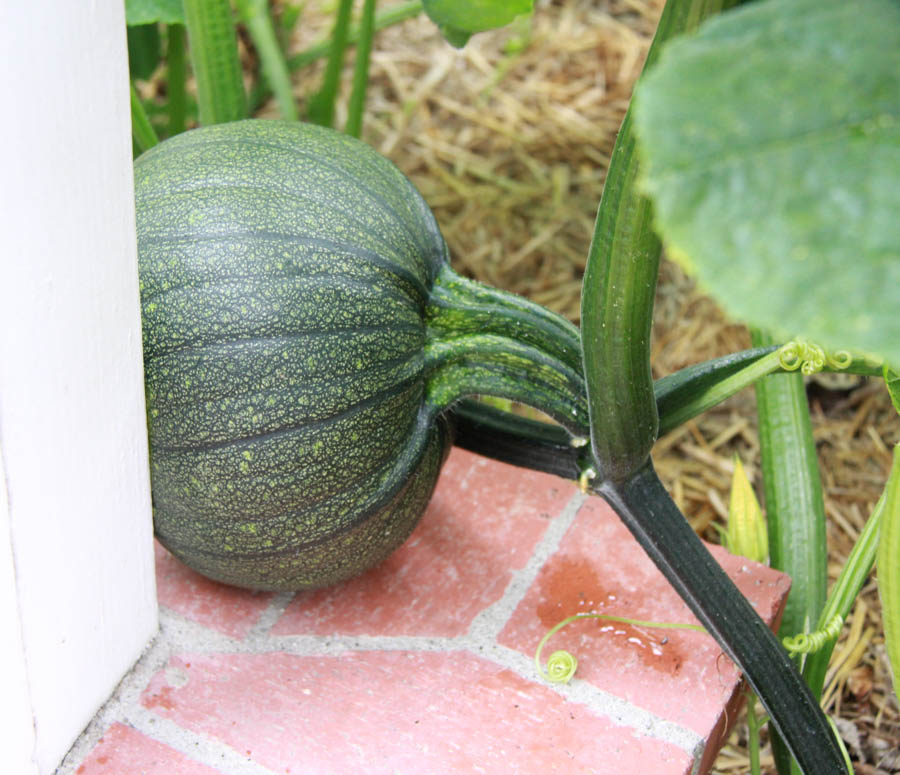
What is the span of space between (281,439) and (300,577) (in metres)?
0.15

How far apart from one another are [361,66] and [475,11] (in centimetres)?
39

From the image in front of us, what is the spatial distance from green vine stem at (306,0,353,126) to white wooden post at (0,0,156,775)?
804mm

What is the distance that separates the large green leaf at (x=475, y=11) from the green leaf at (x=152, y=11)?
0.84 ft

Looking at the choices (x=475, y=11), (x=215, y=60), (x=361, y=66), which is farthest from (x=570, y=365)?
(x=361, y=66)

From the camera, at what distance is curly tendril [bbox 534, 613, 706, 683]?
3.03 feet

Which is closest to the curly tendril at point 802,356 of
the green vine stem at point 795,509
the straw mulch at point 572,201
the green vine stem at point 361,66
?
the green vine stem at point 795,509

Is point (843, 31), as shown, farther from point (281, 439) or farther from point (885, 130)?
point (281, 439)

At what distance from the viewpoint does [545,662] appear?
3.13 feet

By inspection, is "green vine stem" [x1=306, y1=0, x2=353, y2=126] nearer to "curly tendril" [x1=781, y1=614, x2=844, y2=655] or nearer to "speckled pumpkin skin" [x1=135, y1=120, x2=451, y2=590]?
"speckled pumpkin skin" [x1=135, y1=120, x2=451, y2=590]

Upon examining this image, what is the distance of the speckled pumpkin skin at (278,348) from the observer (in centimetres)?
80

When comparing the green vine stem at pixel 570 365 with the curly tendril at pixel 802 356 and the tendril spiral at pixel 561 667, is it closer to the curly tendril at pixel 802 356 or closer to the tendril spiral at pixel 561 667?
the curly tendril at pixel 802 356

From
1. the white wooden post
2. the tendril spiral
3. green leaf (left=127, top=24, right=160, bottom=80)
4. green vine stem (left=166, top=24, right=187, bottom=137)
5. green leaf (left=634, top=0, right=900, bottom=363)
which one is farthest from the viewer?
green leaf (left=127, top=24, right=160, bottom=80)

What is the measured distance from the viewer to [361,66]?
4.59 ft

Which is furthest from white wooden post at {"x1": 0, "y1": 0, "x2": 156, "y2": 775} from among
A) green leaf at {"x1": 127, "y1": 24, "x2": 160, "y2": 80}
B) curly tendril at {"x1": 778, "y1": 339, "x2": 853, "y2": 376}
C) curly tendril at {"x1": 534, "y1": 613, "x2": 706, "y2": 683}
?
green leaf at {"x1": 127, "y1": 24, "x2": 160, "y2": 80}
